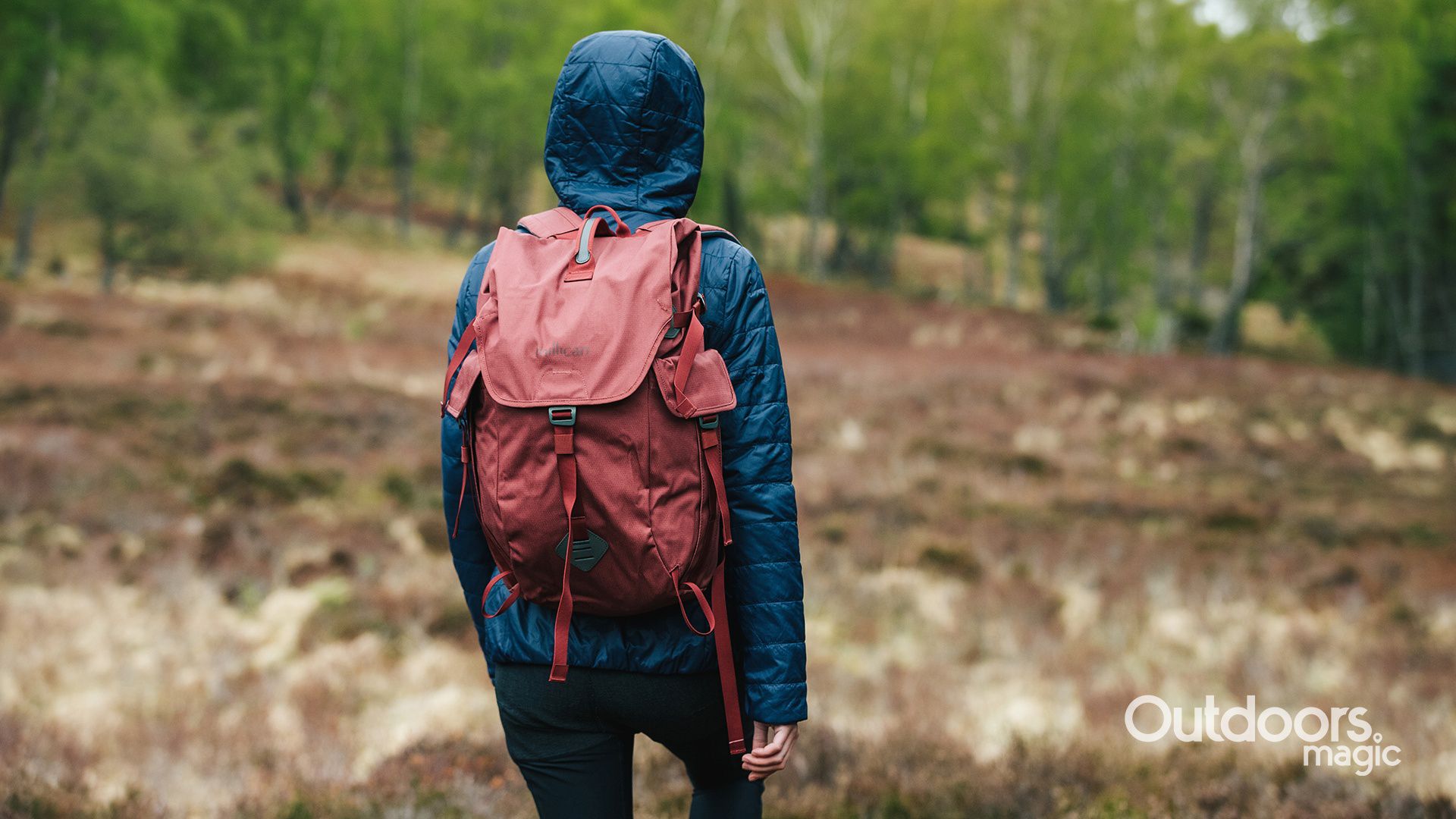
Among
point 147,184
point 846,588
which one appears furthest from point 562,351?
point 147,184

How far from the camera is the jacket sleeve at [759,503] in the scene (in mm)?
1640

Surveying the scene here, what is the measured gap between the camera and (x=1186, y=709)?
4648mm

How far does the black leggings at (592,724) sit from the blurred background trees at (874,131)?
65.3ft

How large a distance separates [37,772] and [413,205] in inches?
1759

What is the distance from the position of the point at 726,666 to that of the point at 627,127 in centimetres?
92

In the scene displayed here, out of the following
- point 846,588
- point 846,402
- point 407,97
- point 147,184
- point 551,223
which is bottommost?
point 846,588

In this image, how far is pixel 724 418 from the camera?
164cm

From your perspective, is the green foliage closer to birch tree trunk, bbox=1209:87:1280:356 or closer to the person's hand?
the person's hand

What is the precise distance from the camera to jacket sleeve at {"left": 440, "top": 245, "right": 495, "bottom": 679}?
5.79 ft

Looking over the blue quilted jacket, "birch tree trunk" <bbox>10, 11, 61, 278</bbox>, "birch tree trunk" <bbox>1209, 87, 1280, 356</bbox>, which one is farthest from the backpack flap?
"birch tree trunk" <bbox>1209, 87, 1280, 356</bbox>

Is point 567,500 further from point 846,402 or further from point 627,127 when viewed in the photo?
point 846,402

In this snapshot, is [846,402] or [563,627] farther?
[846,402]

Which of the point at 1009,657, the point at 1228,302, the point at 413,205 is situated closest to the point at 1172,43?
the point at 1228,302

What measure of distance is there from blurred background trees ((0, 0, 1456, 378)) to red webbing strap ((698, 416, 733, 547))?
65.7ft
